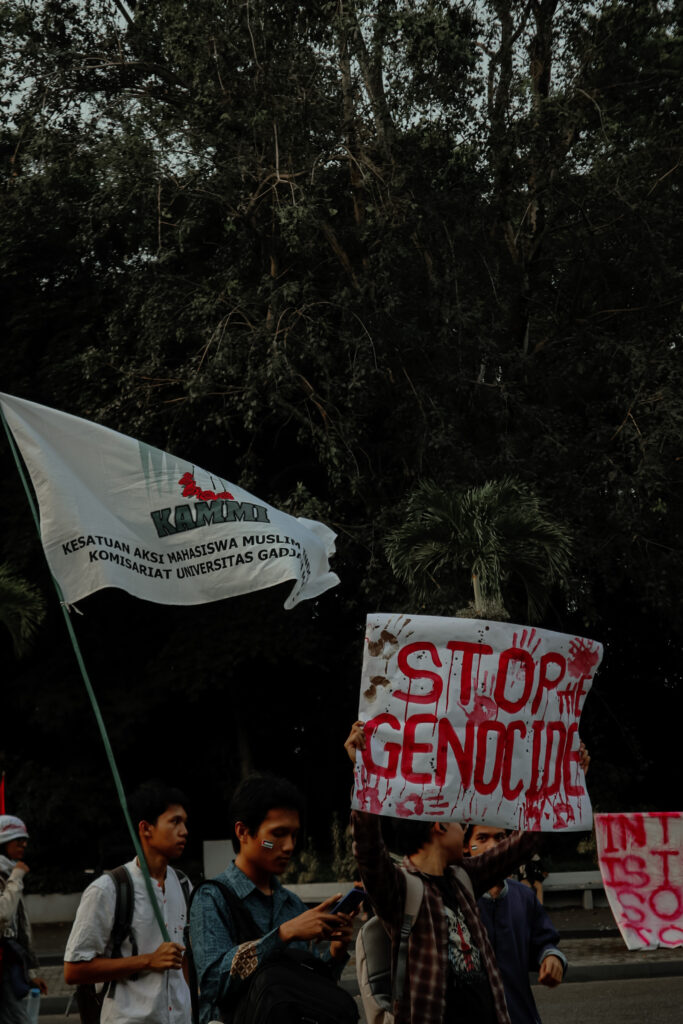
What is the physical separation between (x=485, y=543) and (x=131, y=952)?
886 cm

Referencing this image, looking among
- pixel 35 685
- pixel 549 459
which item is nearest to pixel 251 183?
pixel 549 459

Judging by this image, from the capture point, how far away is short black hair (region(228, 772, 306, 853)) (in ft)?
12.8

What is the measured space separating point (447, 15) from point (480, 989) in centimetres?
1509

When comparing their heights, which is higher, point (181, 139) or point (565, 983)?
point (181, 139)

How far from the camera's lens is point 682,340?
1798 centimetres

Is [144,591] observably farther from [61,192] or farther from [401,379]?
[61,192]

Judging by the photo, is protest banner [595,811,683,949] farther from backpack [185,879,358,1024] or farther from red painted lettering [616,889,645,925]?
backpack [185,879,358,1024]

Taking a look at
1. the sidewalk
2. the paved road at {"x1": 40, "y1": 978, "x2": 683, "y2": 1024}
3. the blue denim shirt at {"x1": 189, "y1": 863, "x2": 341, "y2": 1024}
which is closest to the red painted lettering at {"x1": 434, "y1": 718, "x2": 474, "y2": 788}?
the blue denim shirt at {"x1": 189, "y1": 863, "x2": 341, "y2": 1024}

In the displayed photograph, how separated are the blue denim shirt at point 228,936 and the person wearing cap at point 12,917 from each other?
120 inches

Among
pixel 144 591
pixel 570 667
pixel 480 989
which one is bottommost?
pixel 480 989

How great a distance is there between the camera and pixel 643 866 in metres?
6.41

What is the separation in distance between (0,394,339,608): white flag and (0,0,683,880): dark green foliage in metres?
11.0

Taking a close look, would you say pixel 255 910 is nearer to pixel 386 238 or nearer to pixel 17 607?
pixel 17 607

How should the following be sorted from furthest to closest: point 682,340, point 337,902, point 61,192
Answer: point 61,192
point 682,340
point 337,902
